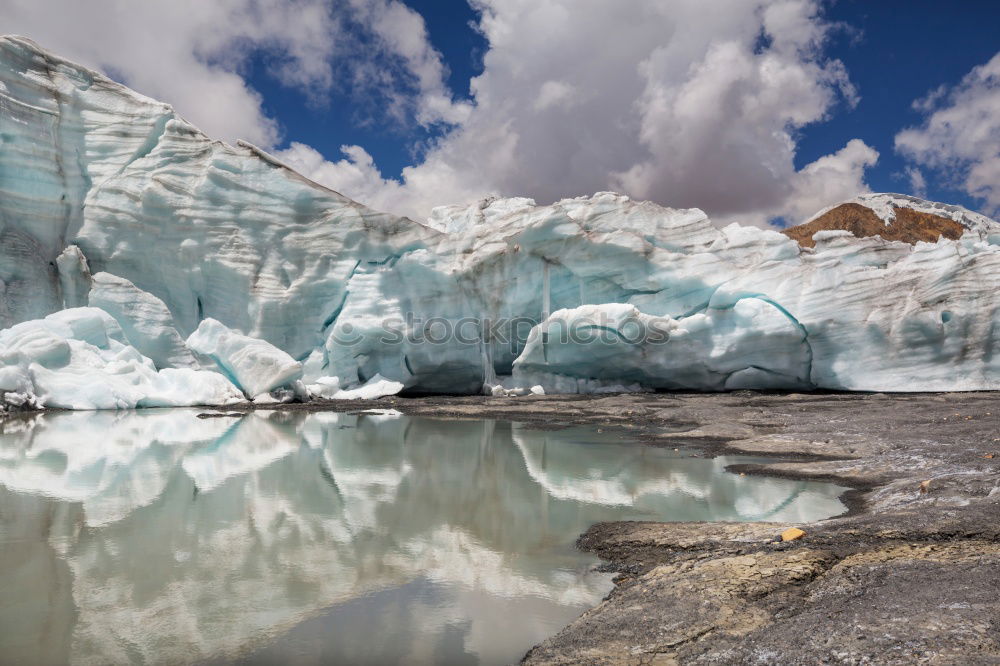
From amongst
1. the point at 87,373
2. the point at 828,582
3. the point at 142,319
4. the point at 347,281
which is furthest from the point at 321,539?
the point at 142,319

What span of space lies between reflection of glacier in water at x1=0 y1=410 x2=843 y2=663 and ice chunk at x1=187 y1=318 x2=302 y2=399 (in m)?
6.24

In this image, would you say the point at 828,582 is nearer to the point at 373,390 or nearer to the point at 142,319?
the point at 373,390

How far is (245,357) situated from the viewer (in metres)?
14.5

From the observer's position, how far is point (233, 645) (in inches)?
101

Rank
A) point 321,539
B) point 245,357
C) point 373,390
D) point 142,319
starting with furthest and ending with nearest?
point 373,390, point 142,319, point 245,357, point 321,539

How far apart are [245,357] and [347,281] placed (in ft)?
11.1

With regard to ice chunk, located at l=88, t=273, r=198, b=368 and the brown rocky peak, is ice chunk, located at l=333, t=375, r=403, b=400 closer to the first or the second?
ice chunk, located at l=88, t=273, r=198, b=368

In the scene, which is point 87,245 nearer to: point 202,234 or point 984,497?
point 202,234

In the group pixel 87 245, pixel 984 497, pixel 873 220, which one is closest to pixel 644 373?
pixel 984 497

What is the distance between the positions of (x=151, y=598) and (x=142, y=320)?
47.4ft

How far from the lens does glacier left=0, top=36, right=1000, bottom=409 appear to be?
14.2m

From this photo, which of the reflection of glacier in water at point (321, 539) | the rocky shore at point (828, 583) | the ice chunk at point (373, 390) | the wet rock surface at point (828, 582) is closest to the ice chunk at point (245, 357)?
the ice chunk at point (373, 390)

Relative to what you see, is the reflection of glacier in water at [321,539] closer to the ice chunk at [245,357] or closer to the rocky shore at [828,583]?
the rocky shore at [828,583]

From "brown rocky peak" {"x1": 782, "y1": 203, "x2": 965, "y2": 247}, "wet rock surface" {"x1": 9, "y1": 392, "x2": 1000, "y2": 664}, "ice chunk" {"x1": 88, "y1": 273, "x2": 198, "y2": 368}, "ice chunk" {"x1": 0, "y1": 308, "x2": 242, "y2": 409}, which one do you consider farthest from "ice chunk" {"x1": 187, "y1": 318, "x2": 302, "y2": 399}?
"brown rocky peak" {"x1": 782, "y1": 203, "x2": 965, "y2": 247}
